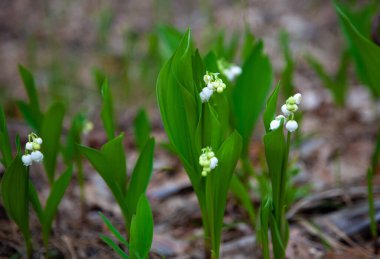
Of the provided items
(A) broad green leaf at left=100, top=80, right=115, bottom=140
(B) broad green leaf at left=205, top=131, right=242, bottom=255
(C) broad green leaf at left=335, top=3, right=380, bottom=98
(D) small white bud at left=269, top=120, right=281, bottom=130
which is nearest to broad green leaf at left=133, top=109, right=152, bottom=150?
(A) broad green leaf at left=100, top=80, right=115, bottom=140

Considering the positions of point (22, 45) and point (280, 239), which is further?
point (22, 45)

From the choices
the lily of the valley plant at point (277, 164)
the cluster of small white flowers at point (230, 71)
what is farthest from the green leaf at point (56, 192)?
the cluster of small white flowers at point (230, 71)

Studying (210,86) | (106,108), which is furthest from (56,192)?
(210,86)

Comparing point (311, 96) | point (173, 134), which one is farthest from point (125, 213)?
point (311, 96)

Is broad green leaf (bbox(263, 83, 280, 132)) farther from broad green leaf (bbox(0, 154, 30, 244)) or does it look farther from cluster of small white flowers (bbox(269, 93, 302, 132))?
broad green leaf (bbox(0, 154, 30, 244))

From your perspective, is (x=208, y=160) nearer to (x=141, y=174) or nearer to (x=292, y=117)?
(x=292, y=117)

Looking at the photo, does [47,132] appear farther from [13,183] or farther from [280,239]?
[280,239]

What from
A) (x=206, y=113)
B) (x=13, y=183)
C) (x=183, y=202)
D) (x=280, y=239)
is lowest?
(x=183, y=202)
